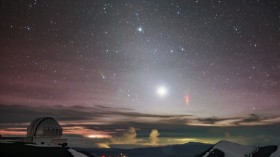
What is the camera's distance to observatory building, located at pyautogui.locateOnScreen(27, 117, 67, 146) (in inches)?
2569

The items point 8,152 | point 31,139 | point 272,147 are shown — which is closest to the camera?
point 8,152

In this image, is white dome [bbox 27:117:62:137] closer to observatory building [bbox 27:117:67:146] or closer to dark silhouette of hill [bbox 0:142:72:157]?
observatory building [bbox 27:117:67:146]

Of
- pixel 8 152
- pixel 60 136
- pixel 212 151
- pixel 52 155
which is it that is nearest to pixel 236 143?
pixel 212 151

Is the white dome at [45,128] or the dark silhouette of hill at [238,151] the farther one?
the dark silhouette of hill at [238,151]

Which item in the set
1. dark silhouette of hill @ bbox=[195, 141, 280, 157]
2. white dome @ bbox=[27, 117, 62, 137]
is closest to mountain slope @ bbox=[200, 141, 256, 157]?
dark silhouette of hill @ bbox=[195, 141, 280, 157]

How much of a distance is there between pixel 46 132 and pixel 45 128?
89 cm

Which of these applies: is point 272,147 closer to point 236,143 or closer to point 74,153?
point 236,143

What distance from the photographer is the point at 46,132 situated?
2596 inches

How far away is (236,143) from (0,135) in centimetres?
5533

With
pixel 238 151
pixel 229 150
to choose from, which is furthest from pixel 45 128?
pixel 238 151

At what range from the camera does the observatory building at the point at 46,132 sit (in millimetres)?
65250

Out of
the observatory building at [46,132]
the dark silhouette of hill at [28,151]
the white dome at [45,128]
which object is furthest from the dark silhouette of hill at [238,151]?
the dark silhouette of hill at [28,151]

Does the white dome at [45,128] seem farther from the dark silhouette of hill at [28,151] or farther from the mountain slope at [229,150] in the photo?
the mountain slope at [229,150]

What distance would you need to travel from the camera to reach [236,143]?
80.4 metres
